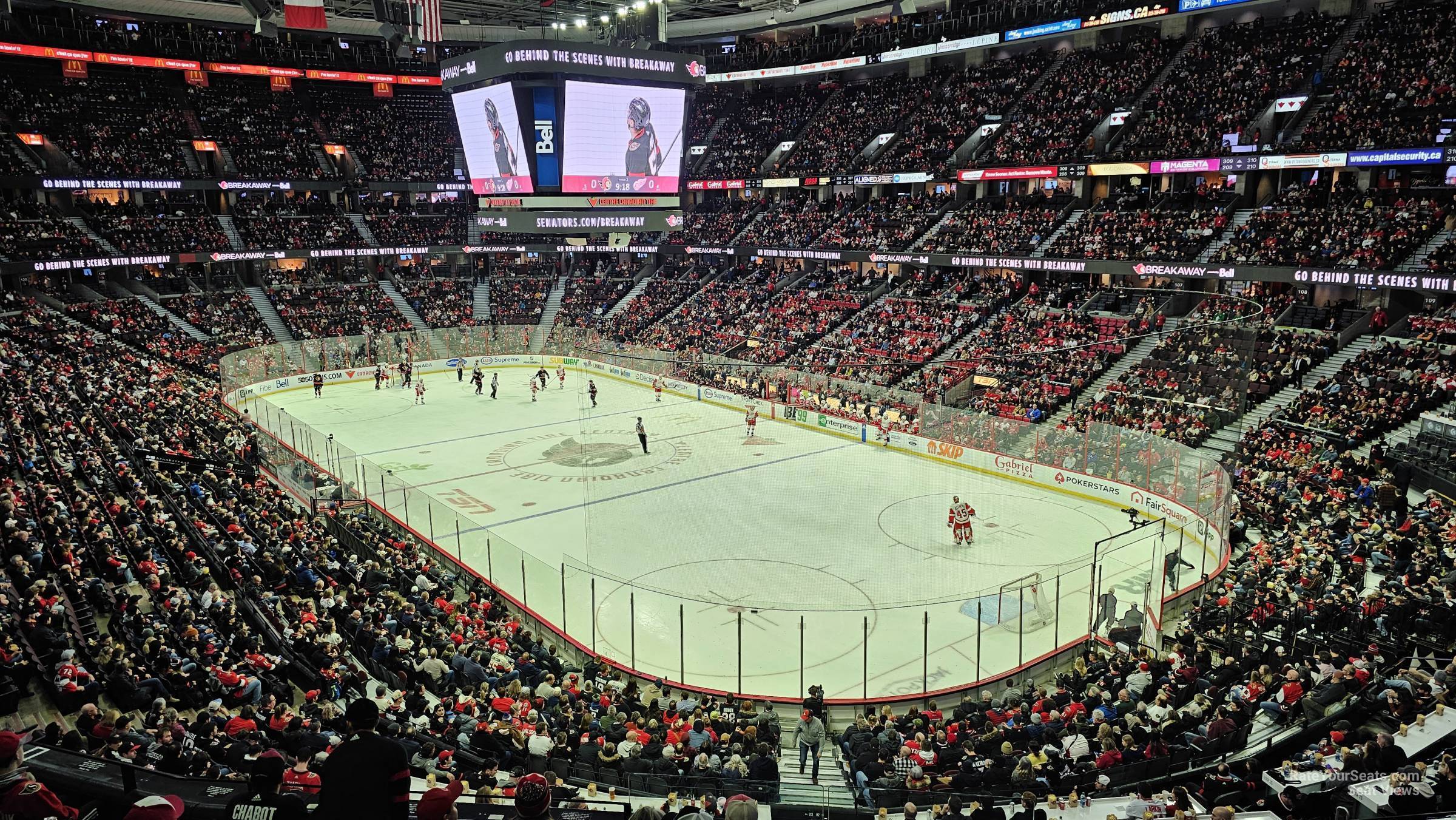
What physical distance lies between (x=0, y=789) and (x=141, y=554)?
12561 millimetres

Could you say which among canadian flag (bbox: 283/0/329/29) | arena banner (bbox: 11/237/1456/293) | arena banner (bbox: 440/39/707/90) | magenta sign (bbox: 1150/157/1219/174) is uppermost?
canadian flag (bbox: 283/0/329/29)

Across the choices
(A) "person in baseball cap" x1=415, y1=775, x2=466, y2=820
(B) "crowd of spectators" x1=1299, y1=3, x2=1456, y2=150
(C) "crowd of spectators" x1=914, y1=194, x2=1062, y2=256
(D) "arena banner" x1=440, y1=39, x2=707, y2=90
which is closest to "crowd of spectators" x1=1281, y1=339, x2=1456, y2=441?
(B) "crowd of spectators" x1=1299, y1=3, x2=1456, y2=150

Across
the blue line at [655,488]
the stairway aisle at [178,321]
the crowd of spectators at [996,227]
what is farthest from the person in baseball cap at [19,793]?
the stairway aisle at [178,321]

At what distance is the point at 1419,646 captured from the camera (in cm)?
1278

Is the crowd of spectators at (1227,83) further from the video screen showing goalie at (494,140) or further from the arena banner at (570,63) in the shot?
the video screen showing goalie at (494,140)

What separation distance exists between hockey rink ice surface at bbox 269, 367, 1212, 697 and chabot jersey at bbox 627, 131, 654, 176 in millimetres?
7812

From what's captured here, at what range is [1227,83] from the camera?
1545 inches

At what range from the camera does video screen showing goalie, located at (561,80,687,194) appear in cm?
2359

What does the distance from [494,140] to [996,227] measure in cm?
2734

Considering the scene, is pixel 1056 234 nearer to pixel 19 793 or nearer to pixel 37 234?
pixel 19 793

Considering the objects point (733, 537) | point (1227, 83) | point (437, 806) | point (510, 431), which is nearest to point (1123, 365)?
point (733, 537)

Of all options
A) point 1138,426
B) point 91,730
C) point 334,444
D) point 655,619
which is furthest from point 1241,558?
point 334,444

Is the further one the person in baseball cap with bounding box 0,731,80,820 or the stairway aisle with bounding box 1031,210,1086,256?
the stairway aisle with bounding box 1031,210,1086,256

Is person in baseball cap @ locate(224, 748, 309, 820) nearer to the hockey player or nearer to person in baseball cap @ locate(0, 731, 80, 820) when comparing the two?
person in baseball cap @ locate(0, 731, 80, 820)
